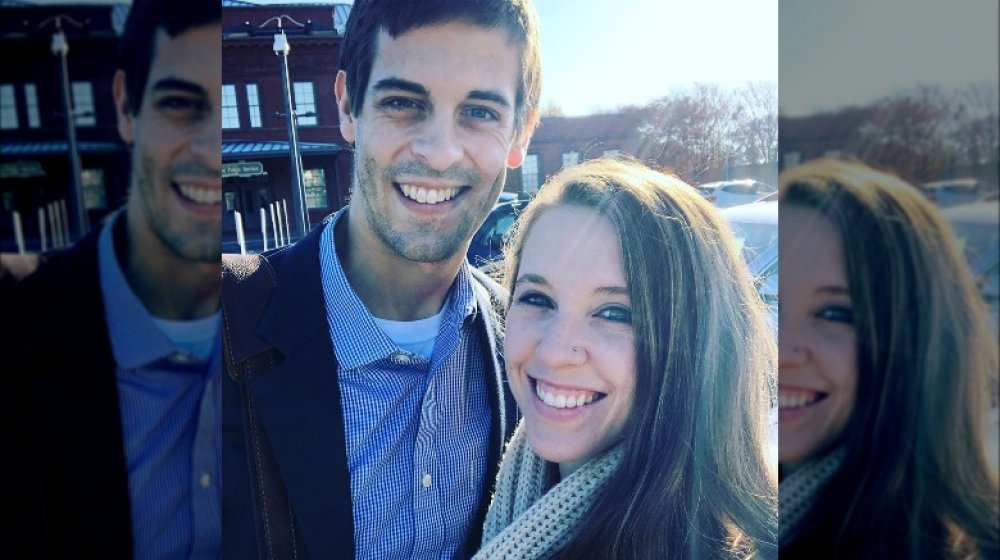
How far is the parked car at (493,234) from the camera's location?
116 centimetres

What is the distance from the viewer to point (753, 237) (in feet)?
3.59

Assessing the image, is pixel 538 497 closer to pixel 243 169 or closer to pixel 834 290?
pixel 834 290

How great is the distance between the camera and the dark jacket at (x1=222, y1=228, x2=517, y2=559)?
108 centimetres

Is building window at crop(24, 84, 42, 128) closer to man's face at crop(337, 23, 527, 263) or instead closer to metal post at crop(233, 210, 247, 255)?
metal post at crop(233, 210, 247, 255)

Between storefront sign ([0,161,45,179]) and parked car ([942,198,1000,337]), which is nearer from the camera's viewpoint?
storefront sign ([0,161,45,179])

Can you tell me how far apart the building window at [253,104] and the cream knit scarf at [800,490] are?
991 mm

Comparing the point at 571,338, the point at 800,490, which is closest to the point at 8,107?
the point at 571,338

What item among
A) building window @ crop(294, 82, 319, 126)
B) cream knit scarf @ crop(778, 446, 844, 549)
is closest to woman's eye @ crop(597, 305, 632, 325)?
cream knit scarf @ crop(778, 446, 844, 549)

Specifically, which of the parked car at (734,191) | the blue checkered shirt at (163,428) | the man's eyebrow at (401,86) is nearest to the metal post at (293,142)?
the man's eyebrow at (401,86)

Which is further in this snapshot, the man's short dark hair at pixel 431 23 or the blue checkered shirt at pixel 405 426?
the blue checkered shirt at pixel 405 426

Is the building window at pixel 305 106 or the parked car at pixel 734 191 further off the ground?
the building window at pixel 305 106

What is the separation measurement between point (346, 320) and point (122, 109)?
0.48 metres

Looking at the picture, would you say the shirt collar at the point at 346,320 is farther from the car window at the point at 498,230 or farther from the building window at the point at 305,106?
the building window at the point at 305,106

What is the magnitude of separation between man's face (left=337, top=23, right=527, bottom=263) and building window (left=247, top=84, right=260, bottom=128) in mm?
122
